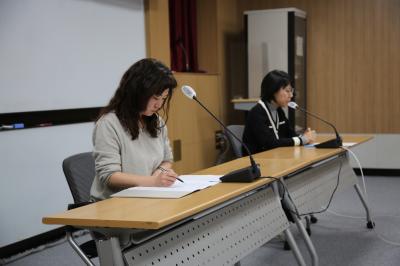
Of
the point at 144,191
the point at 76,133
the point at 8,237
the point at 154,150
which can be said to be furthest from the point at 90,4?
the point at 144,191

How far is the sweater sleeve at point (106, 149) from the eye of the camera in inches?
80.2

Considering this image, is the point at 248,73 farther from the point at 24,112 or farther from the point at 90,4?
the point at 24,112

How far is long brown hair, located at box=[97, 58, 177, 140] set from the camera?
2066 millimetres

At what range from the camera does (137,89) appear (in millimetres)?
2076

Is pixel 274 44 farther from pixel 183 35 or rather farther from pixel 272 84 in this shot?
pixel 272 84

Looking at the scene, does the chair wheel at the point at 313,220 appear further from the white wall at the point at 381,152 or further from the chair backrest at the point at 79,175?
the chair backrest at the point at 79,175

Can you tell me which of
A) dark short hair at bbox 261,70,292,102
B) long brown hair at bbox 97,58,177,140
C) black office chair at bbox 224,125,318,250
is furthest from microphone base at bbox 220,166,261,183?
dark short hair at bbox 261,70,292,102

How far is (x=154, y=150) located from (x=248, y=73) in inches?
135

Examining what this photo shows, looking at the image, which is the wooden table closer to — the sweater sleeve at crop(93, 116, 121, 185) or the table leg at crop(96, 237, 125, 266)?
the table leg at crop(96, 237, 125, 266)

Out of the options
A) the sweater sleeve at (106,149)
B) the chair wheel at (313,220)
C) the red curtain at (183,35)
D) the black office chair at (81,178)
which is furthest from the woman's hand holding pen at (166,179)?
the red curtain at (183,35)

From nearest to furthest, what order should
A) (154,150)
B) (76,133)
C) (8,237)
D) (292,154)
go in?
(154,150) < (292,154) < (8,237) < (76,133)

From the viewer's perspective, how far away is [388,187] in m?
5.09

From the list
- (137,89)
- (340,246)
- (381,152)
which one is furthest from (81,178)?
(381,152)

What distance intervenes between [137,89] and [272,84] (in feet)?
5.13
